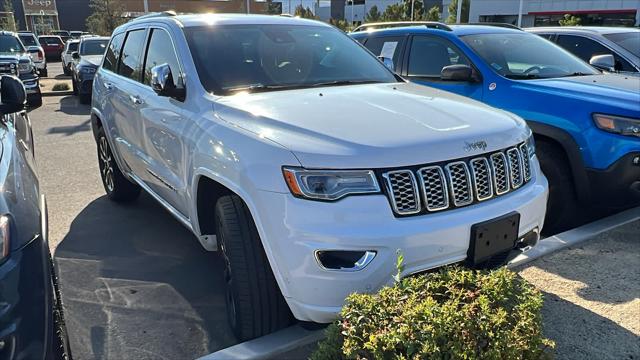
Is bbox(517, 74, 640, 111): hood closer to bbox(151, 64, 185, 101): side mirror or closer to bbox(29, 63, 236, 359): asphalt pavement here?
bbox(151, 64, 185, 101): side mirror

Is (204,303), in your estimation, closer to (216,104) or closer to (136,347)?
(136,347)

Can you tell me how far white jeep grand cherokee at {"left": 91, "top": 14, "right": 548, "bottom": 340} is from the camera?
2.34 meters

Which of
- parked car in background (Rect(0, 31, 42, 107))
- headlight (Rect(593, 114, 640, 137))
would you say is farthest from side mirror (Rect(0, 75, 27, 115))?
parked car in background (Rect(0, 31, 42, 107))

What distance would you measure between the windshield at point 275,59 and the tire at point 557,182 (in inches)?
60.5

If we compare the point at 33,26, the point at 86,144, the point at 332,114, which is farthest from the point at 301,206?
the point at 33,26

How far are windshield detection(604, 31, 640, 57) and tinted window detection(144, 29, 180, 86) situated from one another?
5916 mm

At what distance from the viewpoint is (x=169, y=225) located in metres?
4.80

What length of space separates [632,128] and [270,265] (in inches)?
123

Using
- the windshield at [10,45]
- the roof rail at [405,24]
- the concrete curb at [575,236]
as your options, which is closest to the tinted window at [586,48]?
the roof rail at [405,24]

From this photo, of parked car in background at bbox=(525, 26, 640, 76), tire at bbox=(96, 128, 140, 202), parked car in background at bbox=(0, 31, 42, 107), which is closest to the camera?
tire at bbox=(96, 128, 140, 202)

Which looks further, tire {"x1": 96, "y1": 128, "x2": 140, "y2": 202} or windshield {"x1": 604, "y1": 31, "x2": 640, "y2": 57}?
windshield {"x1": 604, "y1": 31, "x2": 640, "y2": 57}

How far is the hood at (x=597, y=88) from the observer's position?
4159 millimetres

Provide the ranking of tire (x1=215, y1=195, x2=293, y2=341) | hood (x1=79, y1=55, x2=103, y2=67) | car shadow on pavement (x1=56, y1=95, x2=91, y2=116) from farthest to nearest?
1. hood (x1=79, y1=55, x2=103, y2=67)
2. car shadow on pavement (x1=56, y1=95, x2=91, y2=116)
3. tire (x1=215, y1=195, x2=293, y2=341)

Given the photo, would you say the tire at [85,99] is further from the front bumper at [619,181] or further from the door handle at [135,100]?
the front bumper at [619,181]
